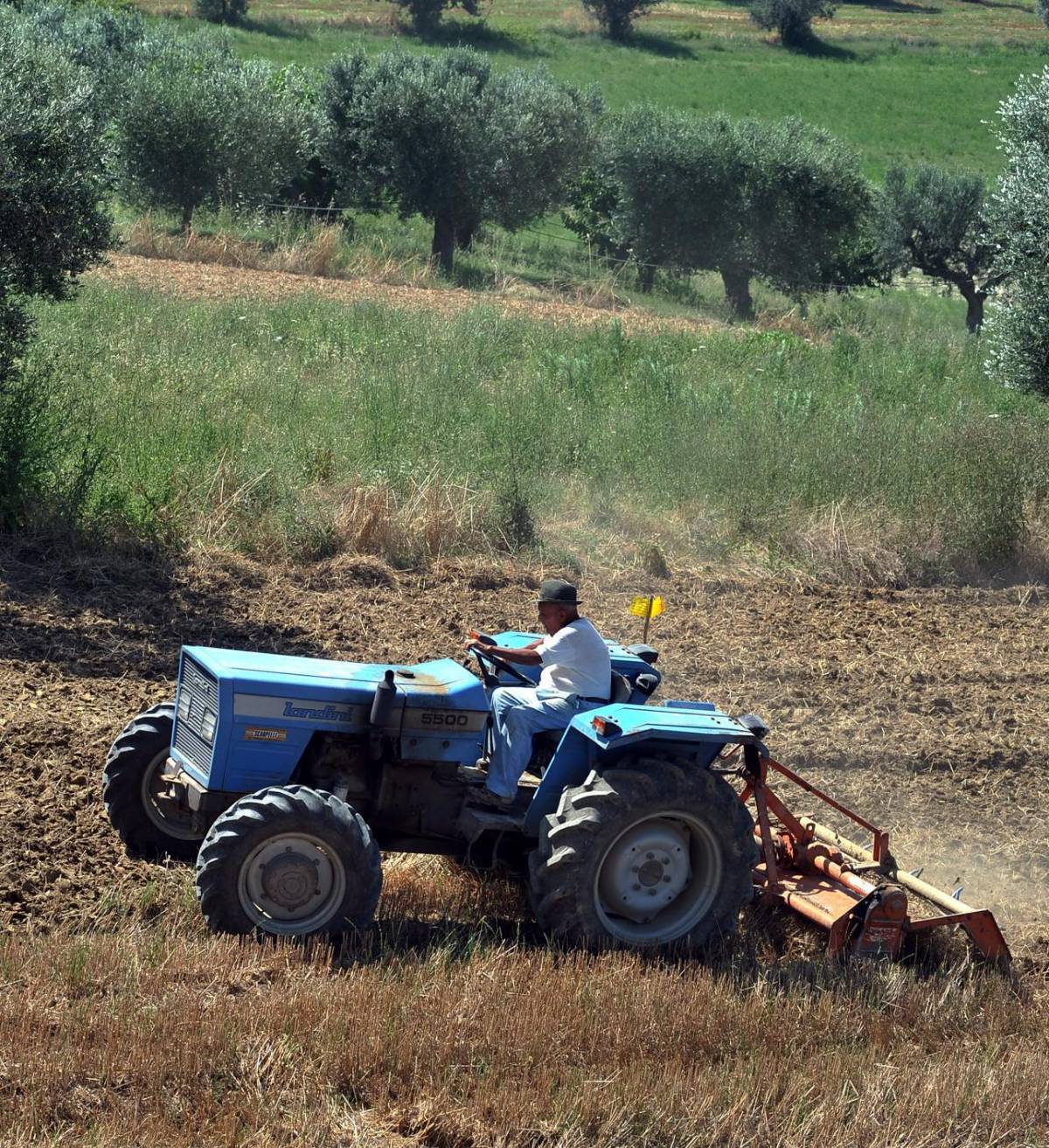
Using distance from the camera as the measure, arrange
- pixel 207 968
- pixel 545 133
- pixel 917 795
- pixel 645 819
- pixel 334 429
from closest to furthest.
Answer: pixel 207 968 < pixel 645 819 < pixel 917 795 < pixel 334 429 < pixel 545 133

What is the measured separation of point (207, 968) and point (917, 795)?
4.55 metres

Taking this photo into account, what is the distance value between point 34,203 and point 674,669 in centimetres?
586

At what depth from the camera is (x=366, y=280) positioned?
23.7 metres

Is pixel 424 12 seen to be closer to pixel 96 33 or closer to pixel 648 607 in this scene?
pixel 96 33

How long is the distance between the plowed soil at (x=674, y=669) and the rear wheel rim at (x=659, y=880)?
175 cm

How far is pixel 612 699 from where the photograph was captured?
6.48m

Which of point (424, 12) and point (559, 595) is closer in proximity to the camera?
point (559, 595)

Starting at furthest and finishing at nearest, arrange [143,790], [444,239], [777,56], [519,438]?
[777,56] < [444,239] < [519,438] < [143,790]

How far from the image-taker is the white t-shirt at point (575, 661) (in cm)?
618

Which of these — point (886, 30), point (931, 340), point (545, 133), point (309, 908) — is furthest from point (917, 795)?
point (886, 30)

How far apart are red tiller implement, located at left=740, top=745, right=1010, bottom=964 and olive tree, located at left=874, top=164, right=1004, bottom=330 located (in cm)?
2873

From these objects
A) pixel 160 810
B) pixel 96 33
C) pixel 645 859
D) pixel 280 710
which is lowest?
pixel 160 810

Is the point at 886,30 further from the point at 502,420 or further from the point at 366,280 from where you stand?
the point at 502,420

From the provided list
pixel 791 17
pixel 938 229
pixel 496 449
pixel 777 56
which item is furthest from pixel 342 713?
pixel 791 17
